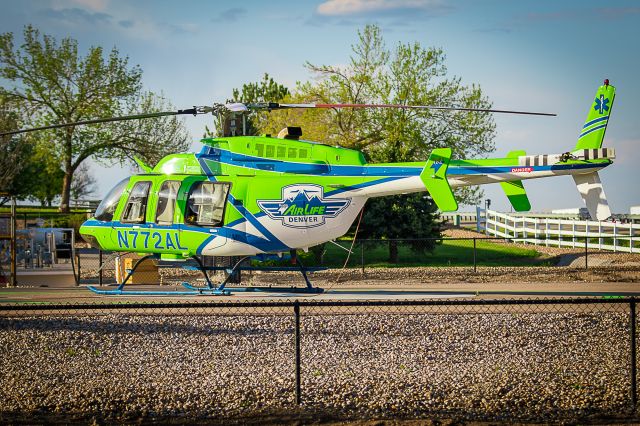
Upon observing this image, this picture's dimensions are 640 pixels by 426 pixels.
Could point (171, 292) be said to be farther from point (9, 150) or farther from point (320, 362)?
point (9, 150)

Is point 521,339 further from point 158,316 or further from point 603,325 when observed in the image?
point 158,316

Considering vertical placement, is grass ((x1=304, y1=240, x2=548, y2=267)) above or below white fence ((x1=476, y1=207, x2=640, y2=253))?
below

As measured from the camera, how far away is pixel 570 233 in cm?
3888

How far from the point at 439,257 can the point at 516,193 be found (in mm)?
16991

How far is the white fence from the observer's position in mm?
33594

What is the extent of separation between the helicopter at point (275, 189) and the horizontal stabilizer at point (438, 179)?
1.4 inches

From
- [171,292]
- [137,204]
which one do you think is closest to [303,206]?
[171,292]

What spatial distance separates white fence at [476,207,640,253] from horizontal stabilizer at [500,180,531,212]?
793cm

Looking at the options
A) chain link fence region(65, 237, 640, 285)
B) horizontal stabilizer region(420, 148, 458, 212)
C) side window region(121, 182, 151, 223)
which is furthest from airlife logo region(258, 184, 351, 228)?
side window region(121, 182, 151, 223)

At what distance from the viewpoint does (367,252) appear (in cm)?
3869

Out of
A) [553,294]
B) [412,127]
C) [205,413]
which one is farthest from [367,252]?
[205,413]

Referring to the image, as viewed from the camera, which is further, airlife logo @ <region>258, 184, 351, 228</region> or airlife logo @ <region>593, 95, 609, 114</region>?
airlife logo @ <region>258, 184, 351, 228</region>

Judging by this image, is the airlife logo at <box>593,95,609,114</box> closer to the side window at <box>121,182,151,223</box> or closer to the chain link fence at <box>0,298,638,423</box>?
the chain link fence at <box>0,298,638,423</box>

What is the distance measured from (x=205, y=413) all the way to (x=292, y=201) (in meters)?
9.73
